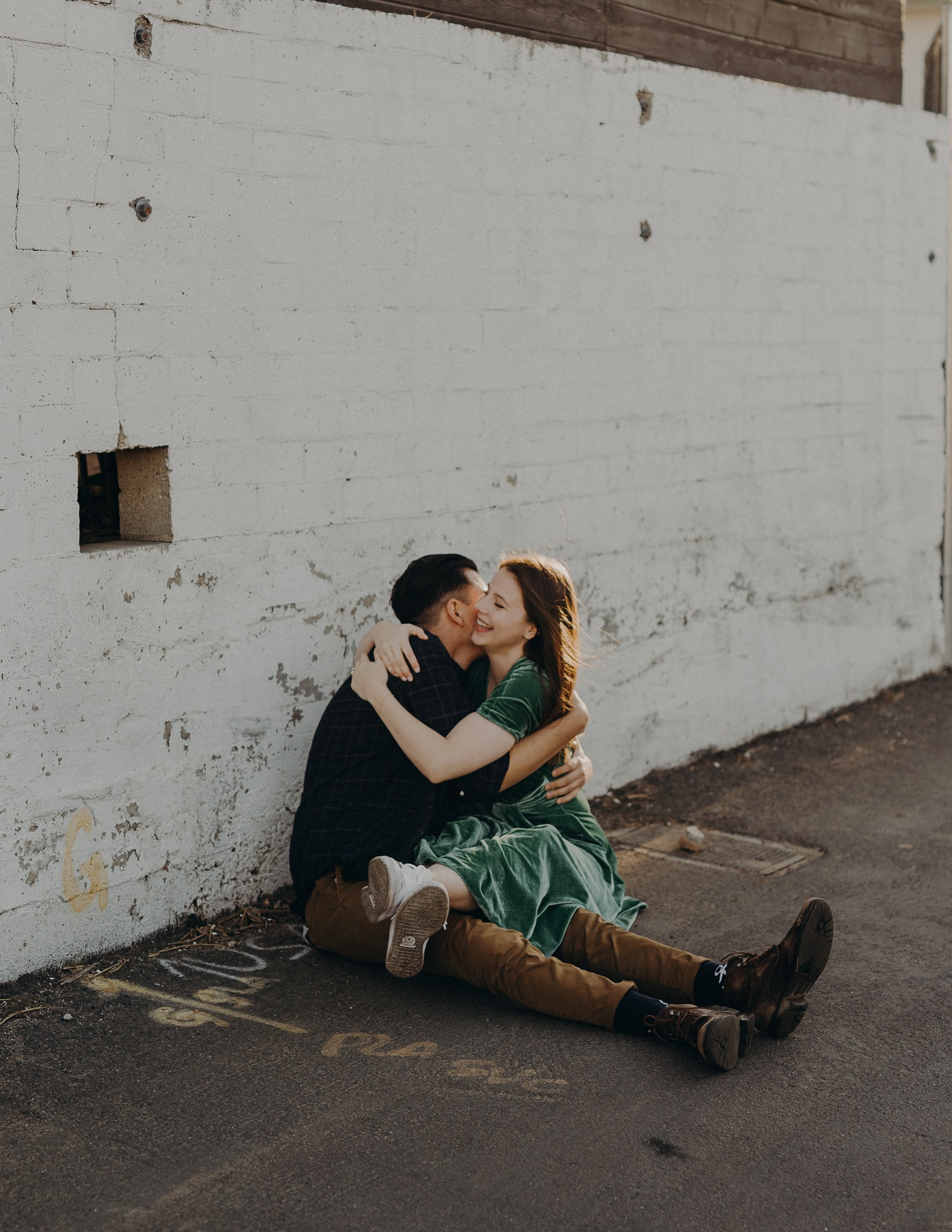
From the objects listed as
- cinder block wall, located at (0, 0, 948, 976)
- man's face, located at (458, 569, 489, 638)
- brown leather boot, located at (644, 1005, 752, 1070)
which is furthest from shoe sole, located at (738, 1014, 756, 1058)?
cinder block wall, located at (0, 0, 948, 976)

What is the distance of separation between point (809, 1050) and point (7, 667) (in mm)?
2564

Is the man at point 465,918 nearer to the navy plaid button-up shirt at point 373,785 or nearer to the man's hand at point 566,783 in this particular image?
the navy plaid button-up shirt at point 373,785

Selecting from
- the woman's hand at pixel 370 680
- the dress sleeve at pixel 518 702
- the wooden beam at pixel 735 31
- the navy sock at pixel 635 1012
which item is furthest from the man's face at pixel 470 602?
the wooden beam at pixel 735 31

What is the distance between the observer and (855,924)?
450 cm

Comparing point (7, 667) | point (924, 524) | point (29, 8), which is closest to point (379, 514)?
point (7, 667)

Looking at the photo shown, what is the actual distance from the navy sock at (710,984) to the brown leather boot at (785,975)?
0.06 feet

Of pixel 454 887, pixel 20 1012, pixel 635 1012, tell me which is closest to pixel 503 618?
pixel 454 887

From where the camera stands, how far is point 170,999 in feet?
12.7

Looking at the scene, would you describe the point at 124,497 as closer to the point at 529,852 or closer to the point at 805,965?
the point at 529,852

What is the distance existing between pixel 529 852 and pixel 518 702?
1.54ft

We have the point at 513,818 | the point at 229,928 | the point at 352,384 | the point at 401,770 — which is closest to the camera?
the point at 401,770

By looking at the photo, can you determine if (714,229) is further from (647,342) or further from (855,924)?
(855,924)

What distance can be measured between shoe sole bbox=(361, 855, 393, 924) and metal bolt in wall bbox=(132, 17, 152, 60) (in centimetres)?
258

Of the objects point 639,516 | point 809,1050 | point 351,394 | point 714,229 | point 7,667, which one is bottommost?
point 809,1050
